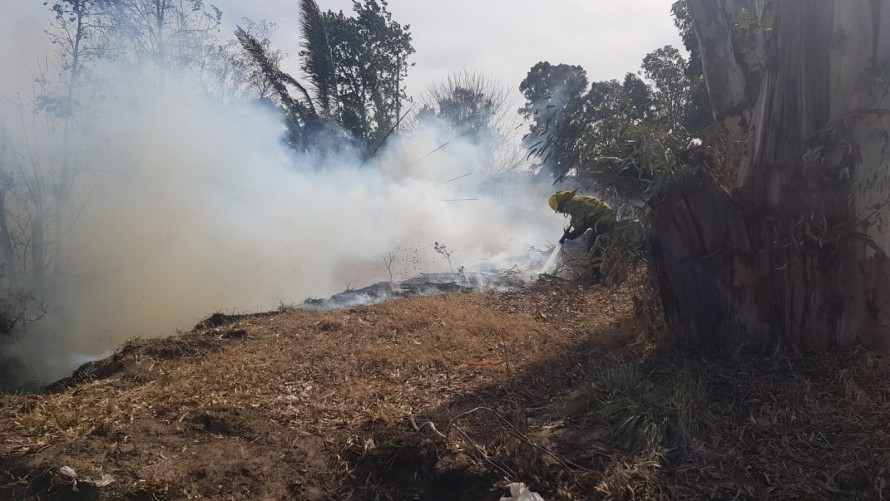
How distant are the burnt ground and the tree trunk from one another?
0.35m

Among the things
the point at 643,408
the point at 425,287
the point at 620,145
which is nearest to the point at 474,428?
the point at 643,408

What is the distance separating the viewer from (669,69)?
71.5 feet

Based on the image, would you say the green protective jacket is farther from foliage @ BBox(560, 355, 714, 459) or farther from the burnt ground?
foliage @ BBox(560, 355, 714, 459)

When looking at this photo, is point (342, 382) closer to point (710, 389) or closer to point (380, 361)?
point (380, 361)

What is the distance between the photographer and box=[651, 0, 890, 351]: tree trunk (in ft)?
15.4

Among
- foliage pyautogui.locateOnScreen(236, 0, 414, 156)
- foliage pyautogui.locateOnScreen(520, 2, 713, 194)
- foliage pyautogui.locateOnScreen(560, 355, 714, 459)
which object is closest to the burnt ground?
foliage pyautogui.locateOnScreen(560, 355, 714, 459)

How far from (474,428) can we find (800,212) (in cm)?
321

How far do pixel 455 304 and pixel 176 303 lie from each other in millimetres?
7325

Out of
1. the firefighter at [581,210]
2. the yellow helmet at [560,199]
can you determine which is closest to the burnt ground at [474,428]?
the firefighter at [581,210]

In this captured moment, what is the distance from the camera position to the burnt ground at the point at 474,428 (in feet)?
11.4

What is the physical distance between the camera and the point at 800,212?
15.7 ft

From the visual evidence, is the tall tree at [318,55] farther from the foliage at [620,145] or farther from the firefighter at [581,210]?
the foliage at [620,145]

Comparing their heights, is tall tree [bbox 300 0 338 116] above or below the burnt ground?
above

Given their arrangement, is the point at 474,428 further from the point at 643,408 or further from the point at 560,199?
the point at 560,199
